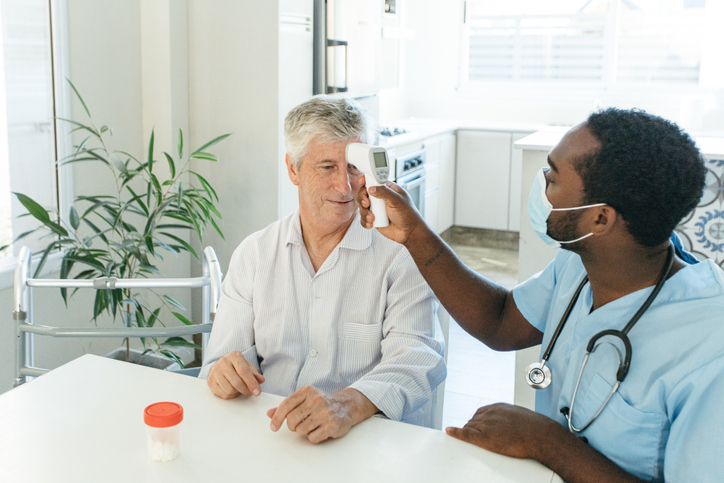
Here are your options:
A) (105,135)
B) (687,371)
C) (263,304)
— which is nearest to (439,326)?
(263,304)

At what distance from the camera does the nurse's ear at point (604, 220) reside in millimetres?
1218

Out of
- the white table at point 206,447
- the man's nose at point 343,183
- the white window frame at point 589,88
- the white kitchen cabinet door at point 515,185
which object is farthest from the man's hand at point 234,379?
the white window frame at point 589,88

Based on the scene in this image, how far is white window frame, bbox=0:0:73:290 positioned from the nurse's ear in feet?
7.02

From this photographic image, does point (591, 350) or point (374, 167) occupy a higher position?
point (374, 167)

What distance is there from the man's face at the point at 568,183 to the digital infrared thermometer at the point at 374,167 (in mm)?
364

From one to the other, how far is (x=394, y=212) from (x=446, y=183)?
3.99m

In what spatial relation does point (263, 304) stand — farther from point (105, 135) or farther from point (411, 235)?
point (105, 135)

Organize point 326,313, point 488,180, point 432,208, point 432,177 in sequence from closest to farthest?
point 326,313
point 432,177
point 432,208
point 488,180

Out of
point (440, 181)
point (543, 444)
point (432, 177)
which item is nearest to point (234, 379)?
point (543, 444)

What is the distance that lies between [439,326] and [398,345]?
0.72 ft

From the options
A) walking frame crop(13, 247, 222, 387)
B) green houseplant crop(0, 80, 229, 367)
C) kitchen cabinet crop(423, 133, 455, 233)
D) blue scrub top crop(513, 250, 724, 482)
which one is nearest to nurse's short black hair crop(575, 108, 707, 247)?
blue scrub top crop(513, 250, 724, 482)

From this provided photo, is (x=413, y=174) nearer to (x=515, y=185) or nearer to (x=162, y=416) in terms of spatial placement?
(x=515, y=185)

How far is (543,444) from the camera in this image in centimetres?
116

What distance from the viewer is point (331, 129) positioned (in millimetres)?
1623
